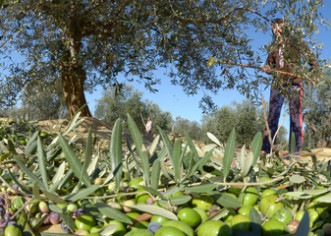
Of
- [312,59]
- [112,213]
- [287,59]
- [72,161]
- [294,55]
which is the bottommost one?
[112,213]

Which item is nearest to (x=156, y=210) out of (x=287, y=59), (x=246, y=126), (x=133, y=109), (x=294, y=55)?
(x=287, y=59)

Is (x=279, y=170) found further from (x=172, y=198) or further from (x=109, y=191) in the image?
(x=109, y=191)

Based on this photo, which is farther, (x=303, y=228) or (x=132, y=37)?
(x=132, y=37)

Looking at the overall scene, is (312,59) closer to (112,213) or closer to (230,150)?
(230,150)

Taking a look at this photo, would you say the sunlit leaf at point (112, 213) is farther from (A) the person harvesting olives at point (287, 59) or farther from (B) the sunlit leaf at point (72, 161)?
(A) the person harvesting olives at point (287, 59)

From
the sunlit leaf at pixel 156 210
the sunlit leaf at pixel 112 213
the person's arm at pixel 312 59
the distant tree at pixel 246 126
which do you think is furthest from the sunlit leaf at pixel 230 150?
the distant tree at pixel 246 126

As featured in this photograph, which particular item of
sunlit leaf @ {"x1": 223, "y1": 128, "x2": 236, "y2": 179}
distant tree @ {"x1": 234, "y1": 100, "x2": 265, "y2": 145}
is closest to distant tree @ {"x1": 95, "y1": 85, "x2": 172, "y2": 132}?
distant tree @ {"x1": 234, "y1": 100, "x2": 265, "y2": 145}

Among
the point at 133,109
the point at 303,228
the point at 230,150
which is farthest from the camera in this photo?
the point at 133,109

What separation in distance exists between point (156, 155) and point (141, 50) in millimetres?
Result: 7225

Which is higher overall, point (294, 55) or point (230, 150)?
point (294, 55)

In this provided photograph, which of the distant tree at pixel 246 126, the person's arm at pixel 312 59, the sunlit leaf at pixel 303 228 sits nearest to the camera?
the sunlit leaf at pixel 303 228

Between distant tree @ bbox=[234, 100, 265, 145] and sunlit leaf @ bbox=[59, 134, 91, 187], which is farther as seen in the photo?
distant tree @ bbox=[234, 100, 265, 145]

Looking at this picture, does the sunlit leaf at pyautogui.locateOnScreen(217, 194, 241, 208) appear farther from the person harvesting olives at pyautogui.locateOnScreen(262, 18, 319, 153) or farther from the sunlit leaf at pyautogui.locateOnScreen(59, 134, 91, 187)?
the person harvesting olives at pyautogui.locateOnScreen(262, 18, 319, 153)

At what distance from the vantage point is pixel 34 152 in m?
1.21
